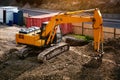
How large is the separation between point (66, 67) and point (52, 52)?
81.8 inches

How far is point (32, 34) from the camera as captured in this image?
73.5 ft

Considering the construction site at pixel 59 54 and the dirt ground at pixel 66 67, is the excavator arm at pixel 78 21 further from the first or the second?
the dirt ground at pixel 66 67

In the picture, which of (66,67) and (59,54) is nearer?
(66,67)

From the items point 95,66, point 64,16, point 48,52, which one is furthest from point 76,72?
point 64,16

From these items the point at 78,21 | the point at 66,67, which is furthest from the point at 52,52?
the point at 78,21

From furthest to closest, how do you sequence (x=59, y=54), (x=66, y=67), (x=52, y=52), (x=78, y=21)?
(x=59, y=54)
(x=52, y=52)
(x=78, y=21)
(x=66, y=67)

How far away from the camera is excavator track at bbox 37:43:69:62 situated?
2066 cm

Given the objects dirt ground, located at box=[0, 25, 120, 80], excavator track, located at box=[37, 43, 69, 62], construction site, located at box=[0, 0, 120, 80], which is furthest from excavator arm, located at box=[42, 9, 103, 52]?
dirt ground, located at box=[0, 25, 120, 80]

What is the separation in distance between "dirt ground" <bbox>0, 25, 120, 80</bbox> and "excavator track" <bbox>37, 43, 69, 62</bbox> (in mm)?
310

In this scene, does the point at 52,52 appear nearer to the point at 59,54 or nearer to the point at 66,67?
the point at 59,54

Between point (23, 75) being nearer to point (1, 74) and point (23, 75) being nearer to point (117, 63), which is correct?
point (1, 74)

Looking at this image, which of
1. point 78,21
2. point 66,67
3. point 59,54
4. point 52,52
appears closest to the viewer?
point 66,67

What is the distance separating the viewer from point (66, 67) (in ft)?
65.3

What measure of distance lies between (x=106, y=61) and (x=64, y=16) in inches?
171
